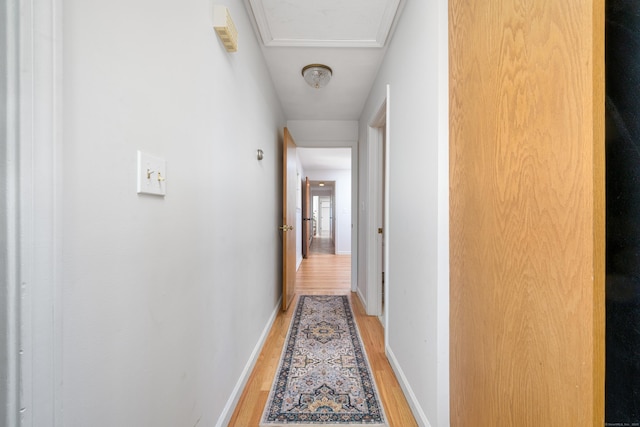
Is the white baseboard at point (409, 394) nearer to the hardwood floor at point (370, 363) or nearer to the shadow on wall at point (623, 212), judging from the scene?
the hardwood floor at point (370, 363)

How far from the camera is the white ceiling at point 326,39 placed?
1601 millimetres

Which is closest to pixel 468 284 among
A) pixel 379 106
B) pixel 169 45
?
pixel 169 45

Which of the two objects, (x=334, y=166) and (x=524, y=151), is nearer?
(x=524, y=151)

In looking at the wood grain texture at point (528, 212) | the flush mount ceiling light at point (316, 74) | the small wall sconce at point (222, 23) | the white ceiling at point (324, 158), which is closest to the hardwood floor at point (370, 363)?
the wood grain texture at point (528, 212)

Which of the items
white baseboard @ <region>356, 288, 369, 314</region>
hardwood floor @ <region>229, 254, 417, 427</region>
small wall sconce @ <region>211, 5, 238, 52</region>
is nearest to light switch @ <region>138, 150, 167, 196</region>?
small wall sconce @ <region>211, 5, 238, 52</region>

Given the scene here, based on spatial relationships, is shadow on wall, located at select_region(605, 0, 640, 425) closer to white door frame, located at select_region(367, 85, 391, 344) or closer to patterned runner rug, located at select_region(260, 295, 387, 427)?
patterned runner rug, located at select_region(260, 295, 387, 427)

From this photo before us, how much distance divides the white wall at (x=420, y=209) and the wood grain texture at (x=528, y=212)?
0.09 metres

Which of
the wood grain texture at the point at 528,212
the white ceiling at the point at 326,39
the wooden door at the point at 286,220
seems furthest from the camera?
the wooden door at the point at 286,220

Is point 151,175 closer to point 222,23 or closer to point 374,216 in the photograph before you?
point 222,23

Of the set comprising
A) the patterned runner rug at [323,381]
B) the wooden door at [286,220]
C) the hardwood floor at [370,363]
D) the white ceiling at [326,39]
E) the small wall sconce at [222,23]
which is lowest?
the hardwood floor at [370,363]

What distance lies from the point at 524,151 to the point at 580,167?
0.53 feet

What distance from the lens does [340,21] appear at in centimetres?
172

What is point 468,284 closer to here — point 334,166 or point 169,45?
point 169,45

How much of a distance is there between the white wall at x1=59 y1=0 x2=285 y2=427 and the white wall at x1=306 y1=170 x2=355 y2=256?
5495 mm
